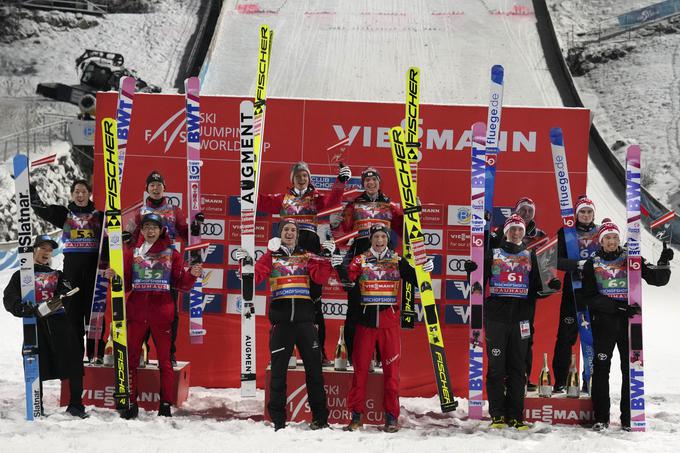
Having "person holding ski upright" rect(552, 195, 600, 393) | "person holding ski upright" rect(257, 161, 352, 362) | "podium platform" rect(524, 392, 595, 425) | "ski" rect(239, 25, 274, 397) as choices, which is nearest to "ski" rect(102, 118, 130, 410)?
"ski" rect(239, 25, 274, 397)

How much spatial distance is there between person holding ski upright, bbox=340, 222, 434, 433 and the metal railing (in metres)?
15.0

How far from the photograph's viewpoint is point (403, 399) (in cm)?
777

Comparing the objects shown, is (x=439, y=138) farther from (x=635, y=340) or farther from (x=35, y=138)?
(x=35, y=138)

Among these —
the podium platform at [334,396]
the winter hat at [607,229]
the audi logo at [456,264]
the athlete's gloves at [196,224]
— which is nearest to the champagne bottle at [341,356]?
the podium platform at [334,396]

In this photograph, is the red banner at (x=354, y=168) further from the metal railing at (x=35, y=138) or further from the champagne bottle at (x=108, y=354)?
the metal railing at (x=35, y=138)

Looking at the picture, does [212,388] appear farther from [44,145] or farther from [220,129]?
[44,145]

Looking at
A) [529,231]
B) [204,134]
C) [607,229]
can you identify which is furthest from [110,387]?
[607,229]

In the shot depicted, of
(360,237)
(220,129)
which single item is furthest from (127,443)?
(220,129)

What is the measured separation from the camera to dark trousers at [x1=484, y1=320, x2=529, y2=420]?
6.37 meters

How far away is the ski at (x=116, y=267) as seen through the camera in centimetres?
648

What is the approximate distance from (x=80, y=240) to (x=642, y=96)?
25797mm

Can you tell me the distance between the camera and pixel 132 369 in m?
6.63

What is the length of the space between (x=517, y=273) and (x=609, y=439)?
144cm

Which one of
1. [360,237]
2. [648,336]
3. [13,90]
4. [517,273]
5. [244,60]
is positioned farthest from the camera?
[13,90]
